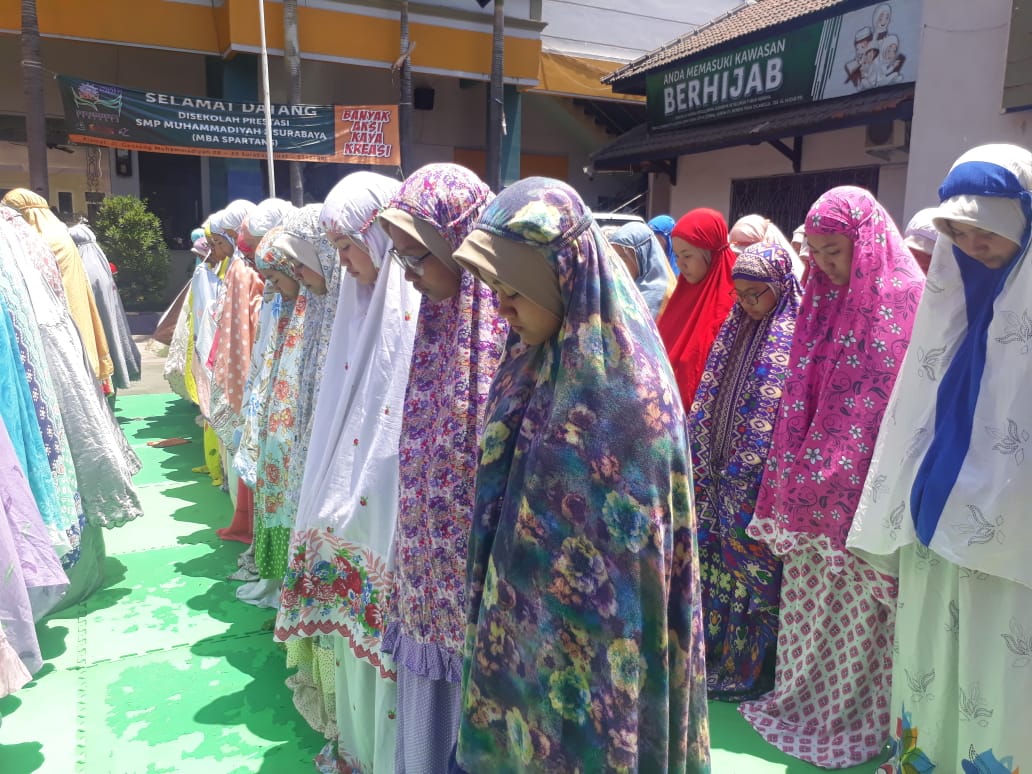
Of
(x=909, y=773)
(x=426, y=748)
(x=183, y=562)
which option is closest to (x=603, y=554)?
(x=426, y=748)

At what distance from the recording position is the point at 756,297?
9.56 feet

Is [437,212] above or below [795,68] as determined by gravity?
below

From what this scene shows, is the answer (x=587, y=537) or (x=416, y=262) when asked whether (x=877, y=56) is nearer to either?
(x=416, y=262)

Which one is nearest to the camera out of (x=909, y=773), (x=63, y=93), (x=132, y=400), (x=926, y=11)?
(x=909, y=773)

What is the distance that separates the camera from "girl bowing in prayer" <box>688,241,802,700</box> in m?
2.88

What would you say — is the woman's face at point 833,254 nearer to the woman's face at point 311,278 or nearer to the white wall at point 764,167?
the woman's face at point 311,278

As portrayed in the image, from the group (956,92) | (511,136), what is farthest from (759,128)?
(511,136)

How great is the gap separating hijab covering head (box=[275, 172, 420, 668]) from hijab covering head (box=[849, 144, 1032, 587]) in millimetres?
1461

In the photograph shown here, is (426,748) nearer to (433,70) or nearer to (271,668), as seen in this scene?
(271,668)

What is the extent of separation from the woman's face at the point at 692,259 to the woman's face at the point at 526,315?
2.04m

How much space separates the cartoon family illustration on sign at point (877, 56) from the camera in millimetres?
7988

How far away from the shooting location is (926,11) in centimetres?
702

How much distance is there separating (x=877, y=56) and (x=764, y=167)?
90.1 inches

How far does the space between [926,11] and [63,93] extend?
9.60 metres
